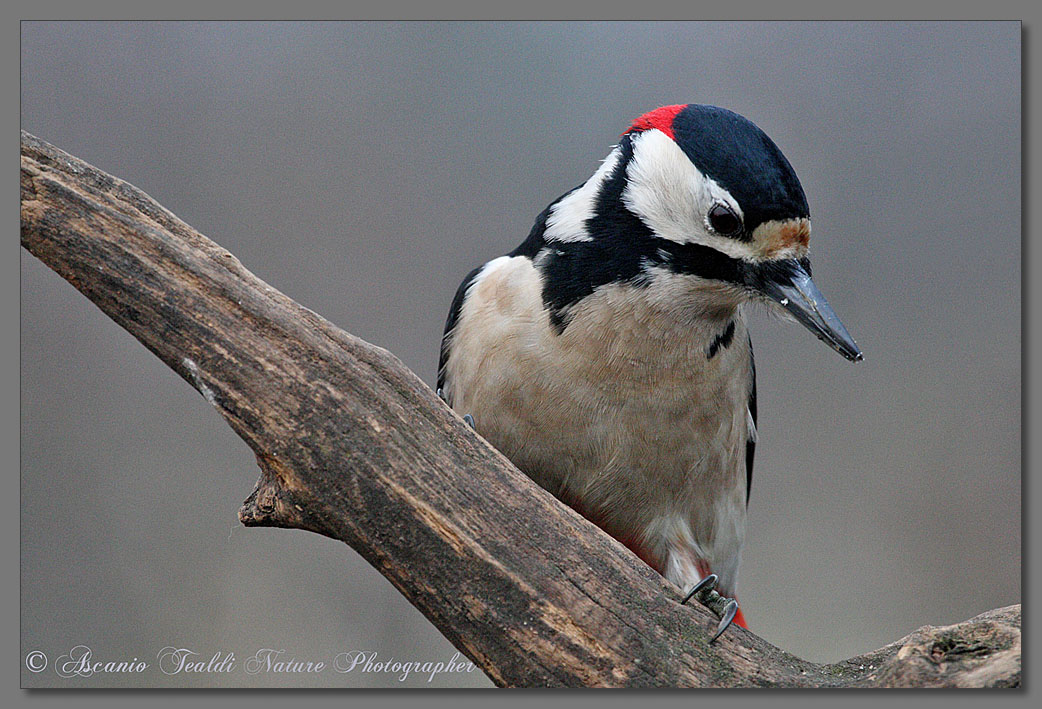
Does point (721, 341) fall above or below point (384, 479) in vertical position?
above

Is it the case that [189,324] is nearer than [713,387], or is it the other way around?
[189,324]

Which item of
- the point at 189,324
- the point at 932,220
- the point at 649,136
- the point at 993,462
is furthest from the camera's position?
the point at 932,220

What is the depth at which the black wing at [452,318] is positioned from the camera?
212cm

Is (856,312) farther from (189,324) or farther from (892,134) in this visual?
(189,324)

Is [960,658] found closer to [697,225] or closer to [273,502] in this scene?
[697,225]

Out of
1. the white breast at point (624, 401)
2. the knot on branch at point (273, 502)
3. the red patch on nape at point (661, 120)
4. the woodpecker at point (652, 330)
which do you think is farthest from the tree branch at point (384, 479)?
the red patch on nape at point (661, 120)

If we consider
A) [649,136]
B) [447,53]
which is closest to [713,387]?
[649,136]

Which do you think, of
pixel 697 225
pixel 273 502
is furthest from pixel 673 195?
pixel 273 502

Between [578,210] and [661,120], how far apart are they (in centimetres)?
23

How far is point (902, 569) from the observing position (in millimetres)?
2289

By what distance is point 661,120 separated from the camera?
1.77m

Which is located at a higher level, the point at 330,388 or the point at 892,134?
the point at 892,134

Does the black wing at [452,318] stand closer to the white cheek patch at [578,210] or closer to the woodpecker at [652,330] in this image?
the woodpecker at [652,330]

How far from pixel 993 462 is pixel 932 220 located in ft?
1.82
